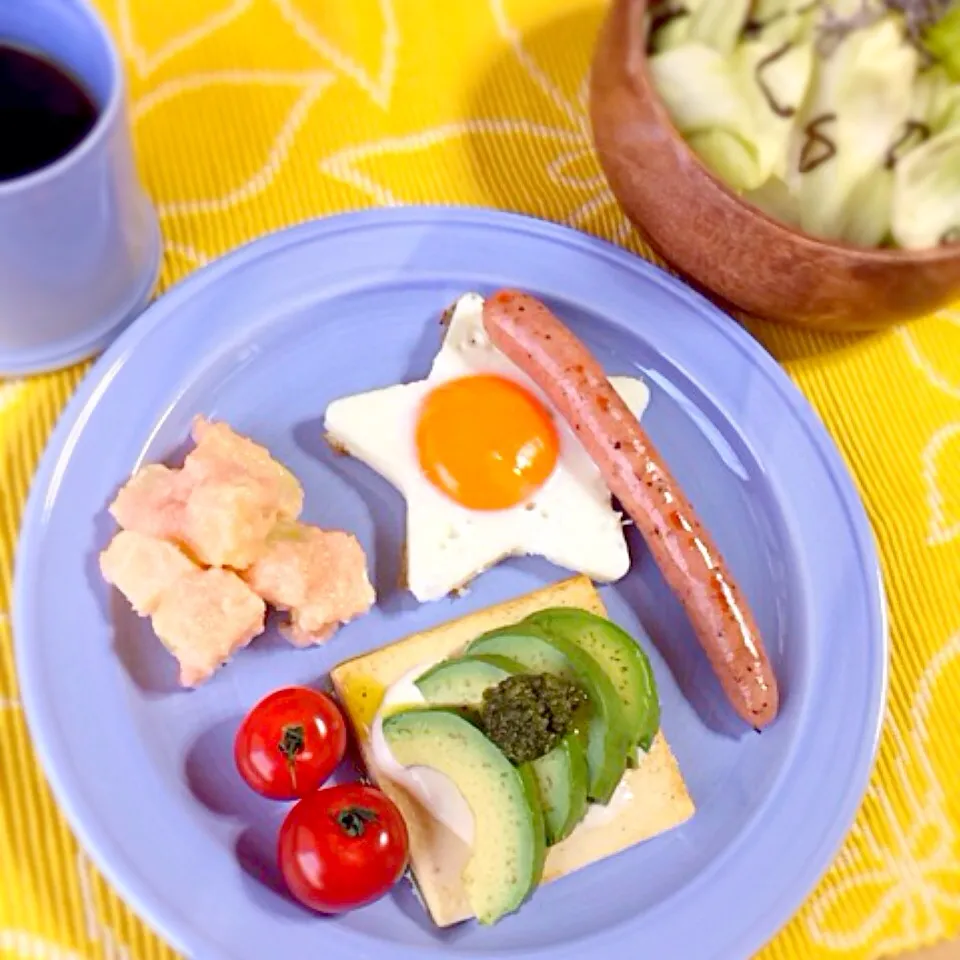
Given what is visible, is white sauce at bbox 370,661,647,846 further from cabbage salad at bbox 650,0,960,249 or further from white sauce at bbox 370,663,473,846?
cabbage salad at bbox 650,0,960,249

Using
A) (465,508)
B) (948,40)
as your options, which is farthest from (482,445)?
(948,40)

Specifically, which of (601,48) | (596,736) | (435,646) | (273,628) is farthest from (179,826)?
(601,48)

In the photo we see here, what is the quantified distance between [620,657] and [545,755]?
20 cm

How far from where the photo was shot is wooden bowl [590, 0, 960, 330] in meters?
1.82

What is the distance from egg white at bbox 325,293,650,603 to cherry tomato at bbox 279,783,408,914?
375mm

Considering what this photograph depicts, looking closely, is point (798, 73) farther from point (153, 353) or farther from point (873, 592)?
point (153, 353)

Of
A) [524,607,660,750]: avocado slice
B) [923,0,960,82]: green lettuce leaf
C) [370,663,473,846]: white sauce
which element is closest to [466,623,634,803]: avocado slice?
[524,607,660,750]: avocado slice

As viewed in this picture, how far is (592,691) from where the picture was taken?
5.91ft

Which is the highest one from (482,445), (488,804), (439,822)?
(482,445)

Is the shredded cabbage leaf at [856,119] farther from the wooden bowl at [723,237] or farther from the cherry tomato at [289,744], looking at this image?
the cherry tomato at [289,744]

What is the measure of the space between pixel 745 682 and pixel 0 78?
1454mm

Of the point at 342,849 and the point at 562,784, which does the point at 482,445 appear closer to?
the point at 562,784

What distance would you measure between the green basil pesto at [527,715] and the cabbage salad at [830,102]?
0.83 metres

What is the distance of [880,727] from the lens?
1.96m
